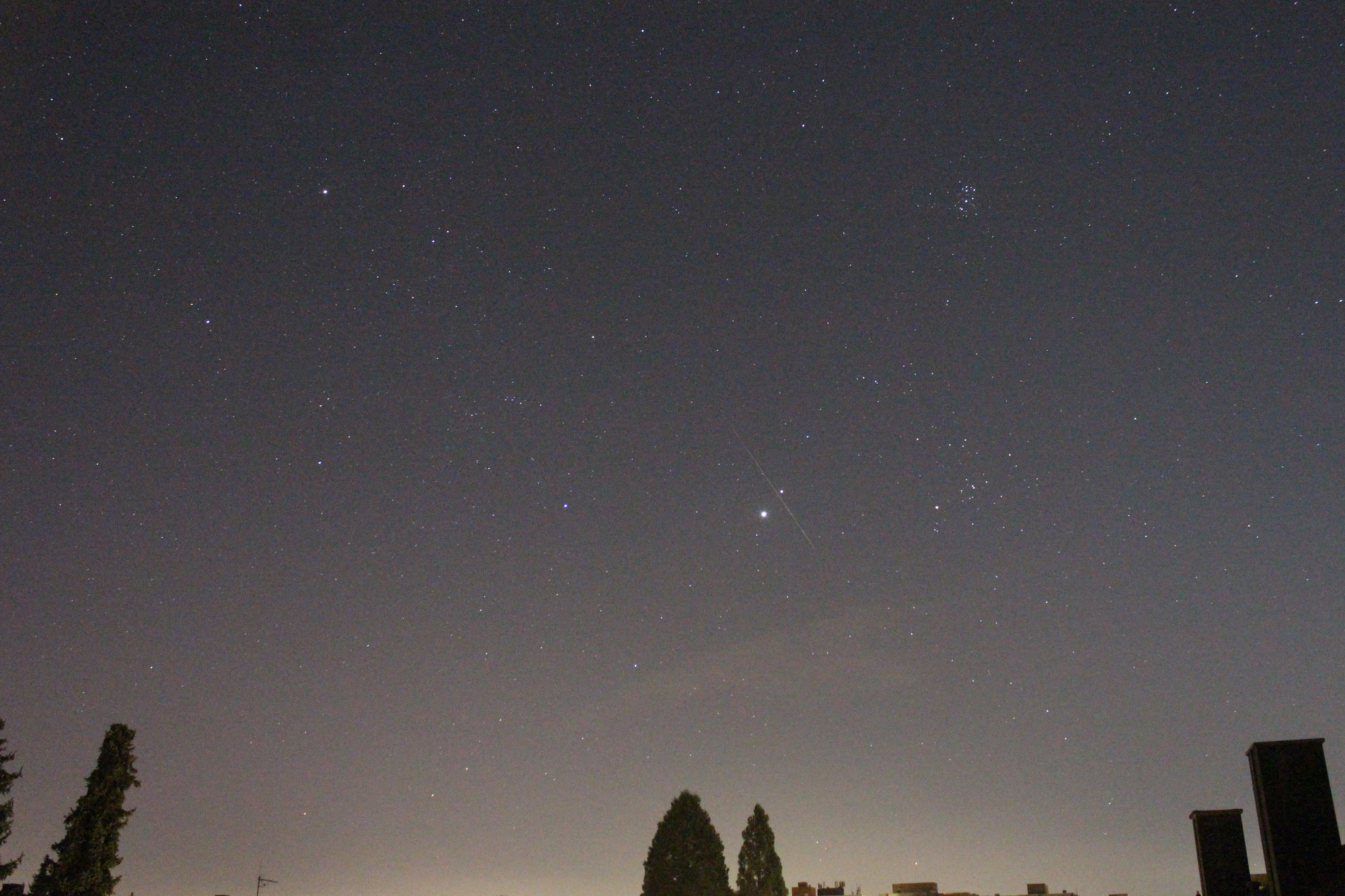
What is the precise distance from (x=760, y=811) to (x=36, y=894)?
31875 millimetres

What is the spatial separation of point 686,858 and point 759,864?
6.74m

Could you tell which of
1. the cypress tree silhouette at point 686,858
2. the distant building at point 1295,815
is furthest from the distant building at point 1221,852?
the cypress tree silhouette at point 686,858

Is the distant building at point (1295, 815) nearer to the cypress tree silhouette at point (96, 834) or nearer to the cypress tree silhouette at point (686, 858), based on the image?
the cypress tree silhouette at point (96, 834)

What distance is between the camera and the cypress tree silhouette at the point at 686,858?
43.2 m

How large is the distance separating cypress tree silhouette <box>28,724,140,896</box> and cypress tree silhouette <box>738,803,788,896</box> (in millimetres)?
A: 28579

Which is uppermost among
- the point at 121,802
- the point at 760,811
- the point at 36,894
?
the point at 760,811

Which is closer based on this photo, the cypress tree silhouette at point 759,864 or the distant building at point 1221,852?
the distant building at point 1221,852

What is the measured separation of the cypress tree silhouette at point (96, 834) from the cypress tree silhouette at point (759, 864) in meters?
28.6

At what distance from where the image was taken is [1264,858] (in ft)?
41.9

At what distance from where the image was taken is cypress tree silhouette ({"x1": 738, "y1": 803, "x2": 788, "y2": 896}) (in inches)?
1908

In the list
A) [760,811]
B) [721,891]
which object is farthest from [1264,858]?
[760,811]

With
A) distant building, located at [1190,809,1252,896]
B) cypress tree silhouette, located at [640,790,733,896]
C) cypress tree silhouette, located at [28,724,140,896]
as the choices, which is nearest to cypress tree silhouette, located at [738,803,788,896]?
cypress tree silhouette, located at [640,790,733,896]

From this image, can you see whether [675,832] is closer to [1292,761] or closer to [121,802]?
[121,802]

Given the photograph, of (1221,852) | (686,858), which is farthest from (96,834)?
(1221,852)
